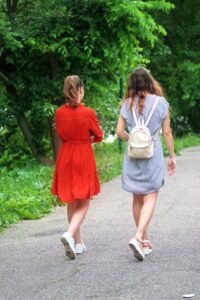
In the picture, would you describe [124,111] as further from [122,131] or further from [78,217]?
[78,217]

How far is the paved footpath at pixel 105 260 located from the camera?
20.9 ft

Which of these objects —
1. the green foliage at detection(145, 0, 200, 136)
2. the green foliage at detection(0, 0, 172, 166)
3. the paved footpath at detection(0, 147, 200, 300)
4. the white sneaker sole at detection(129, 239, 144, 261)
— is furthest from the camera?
the green foliage at detection(145, 0, 200, 136)

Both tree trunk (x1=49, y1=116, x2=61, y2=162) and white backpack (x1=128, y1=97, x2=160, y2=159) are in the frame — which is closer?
white backpack (x1=128, y1=97, x2=160, y2=159)

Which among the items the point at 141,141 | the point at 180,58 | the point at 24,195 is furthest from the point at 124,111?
the point at 180,58

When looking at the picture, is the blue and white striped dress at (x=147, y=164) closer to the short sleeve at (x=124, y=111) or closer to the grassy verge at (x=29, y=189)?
the short sleeve at (x=124, y=111)

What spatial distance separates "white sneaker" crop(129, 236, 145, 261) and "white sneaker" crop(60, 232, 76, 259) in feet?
2.01

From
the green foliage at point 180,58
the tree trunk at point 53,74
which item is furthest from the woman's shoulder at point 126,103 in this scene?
the green foliage at point 180,58

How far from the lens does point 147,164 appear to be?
773cm

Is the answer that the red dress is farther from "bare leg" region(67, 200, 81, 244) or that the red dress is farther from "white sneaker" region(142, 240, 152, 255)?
"white sneaker" region(142, 240, 152, 255)

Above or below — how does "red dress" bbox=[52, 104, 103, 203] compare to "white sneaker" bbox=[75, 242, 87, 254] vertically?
above

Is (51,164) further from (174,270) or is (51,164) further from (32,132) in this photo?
(174,270)

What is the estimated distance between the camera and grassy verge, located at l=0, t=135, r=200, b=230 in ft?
36.4

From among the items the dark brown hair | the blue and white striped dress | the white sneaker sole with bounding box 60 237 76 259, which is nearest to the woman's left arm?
the blue and white striped dress

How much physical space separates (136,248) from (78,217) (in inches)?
35.9
